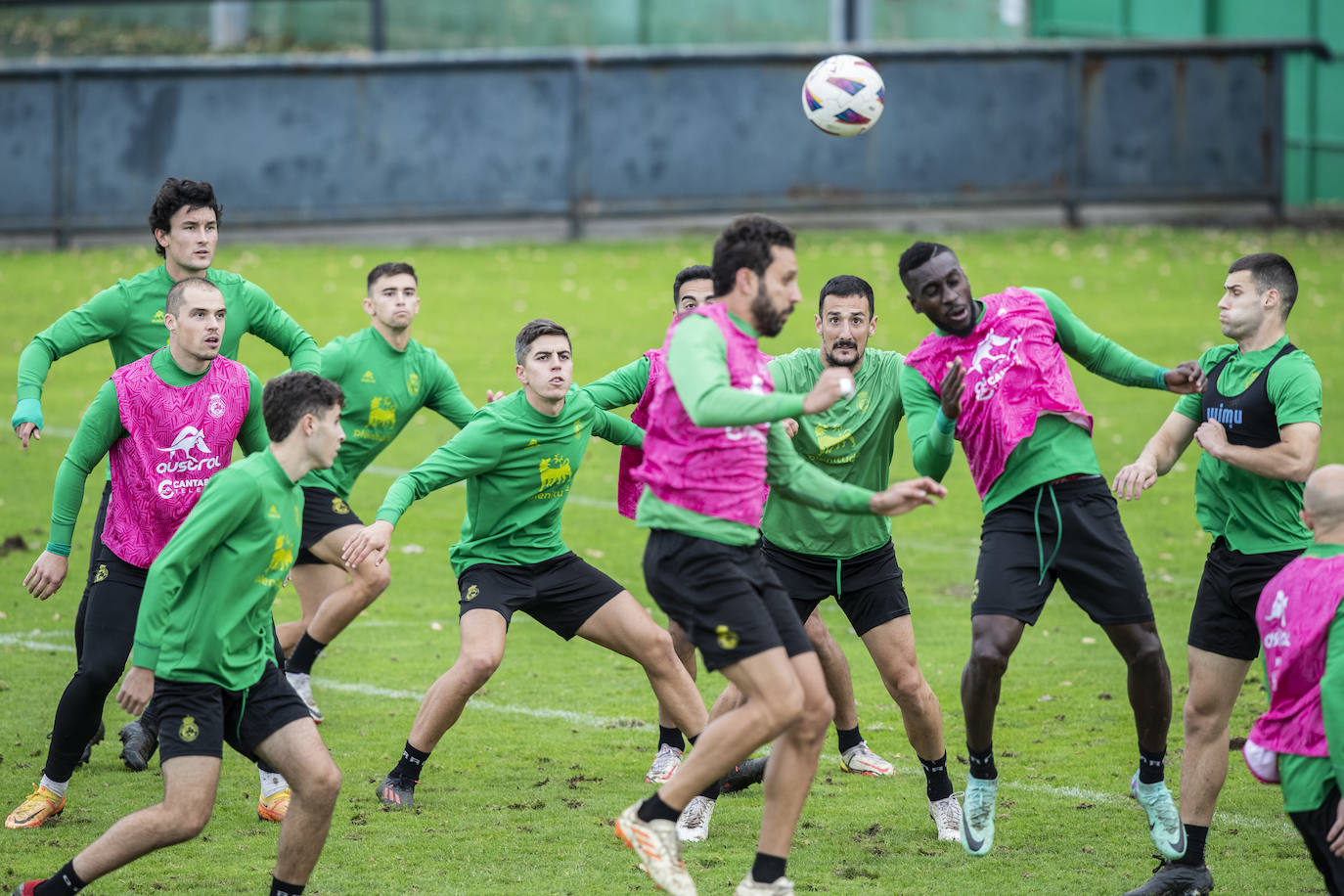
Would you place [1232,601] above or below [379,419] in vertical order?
below

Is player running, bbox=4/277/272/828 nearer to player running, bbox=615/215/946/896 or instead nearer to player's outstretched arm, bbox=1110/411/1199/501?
player running, bbox=615/215/946/896

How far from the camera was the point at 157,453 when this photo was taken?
7289 mm

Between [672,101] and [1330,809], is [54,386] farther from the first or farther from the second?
[1330,809]

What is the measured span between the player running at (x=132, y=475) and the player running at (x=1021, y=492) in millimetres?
3241

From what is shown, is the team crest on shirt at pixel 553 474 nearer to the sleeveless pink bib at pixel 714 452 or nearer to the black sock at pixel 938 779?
the sleeveless pink bib at pixel 714 452

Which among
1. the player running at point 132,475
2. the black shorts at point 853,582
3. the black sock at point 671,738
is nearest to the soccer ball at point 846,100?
the black shorts at point 853,582

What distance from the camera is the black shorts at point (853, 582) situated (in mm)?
7699

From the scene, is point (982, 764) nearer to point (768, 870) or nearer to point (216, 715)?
point (768, 870)

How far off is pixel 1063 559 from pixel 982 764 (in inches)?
38.6

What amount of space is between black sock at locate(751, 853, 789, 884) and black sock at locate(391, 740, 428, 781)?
240cm

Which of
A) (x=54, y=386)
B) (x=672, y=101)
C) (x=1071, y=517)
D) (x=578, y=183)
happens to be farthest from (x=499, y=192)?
(x=1071, y=517)

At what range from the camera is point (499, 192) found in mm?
23594

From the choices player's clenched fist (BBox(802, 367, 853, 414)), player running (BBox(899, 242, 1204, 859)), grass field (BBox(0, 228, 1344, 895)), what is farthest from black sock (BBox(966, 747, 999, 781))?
player's clenched fist (BBox(802, 367, 853, 414))

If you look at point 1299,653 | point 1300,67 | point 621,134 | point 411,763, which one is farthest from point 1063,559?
point 1300,67
